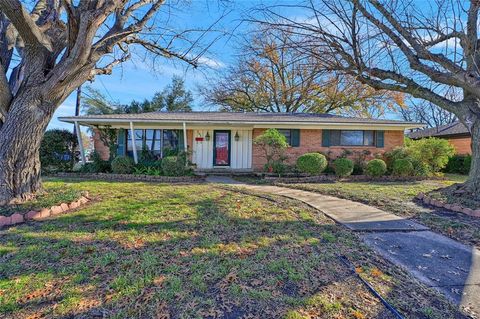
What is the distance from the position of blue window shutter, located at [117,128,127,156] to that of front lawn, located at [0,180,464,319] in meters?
8.80

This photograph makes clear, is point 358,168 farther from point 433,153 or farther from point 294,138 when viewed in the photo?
point 294,138

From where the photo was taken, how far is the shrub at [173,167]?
1035 cm

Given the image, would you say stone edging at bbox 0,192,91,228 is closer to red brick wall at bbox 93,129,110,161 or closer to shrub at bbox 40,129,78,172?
shrub at bbox 40,129,78,172

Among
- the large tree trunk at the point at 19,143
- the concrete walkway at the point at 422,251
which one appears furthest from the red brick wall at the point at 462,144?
the large tree trunk at the point at 19,143

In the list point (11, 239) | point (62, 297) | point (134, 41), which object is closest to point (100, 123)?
point (134, 41)

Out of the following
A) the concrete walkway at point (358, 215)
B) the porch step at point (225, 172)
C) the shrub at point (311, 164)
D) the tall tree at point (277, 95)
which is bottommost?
the concrete walkway at point (358, 215)

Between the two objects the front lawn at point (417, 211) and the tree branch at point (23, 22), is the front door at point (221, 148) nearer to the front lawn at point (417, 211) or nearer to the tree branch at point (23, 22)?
the front lawn at point (417, 211)

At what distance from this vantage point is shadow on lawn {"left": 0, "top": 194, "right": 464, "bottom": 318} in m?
2.18

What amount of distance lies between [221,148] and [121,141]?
5060 millimetres

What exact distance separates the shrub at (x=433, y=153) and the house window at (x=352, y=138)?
2.10m

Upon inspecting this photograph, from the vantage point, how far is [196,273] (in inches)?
108

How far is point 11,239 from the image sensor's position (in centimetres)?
357

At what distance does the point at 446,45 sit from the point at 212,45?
19.1 ft

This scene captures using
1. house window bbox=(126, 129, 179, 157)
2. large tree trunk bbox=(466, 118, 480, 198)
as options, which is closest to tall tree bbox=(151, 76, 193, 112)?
house window bbox=(126, 129, 179, 157)
